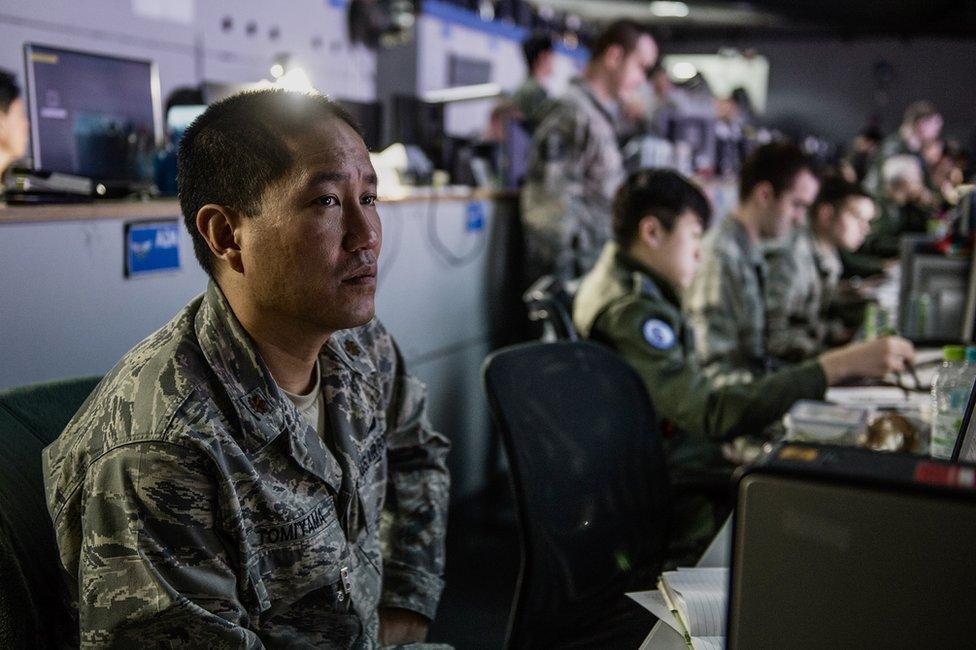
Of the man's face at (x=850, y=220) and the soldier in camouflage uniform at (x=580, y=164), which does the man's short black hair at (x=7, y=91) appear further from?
the man's face at (x=850, y=220)

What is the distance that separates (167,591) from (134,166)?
2055mm

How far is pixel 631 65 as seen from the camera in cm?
387

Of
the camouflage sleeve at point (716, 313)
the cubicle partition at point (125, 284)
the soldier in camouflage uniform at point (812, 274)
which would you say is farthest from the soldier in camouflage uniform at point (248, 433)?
the soldier in camouflage uniform at point (812, 274)

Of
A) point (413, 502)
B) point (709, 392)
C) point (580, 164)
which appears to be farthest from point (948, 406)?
point (580, 164)

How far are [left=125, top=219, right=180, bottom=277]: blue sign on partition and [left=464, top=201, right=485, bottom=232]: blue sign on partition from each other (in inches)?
55.6

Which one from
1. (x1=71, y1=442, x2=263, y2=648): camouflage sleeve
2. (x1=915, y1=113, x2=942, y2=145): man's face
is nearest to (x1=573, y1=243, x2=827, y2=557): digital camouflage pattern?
(x1=71, y1=442, x2=263, y2=648): camouflage sleeve

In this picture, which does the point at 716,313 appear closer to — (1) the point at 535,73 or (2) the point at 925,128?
(1) the point at 535,73

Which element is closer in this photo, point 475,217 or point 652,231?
point 652,231

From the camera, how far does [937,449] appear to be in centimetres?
153

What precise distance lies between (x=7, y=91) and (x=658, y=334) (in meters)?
2.69

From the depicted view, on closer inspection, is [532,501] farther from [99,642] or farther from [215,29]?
[215,29]

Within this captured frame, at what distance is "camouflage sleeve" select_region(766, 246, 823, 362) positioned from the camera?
121 inches

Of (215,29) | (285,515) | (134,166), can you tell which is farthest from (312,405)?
(215,29)

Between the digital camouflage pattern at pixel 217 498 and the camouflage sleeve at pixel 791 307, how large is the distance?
216cm
